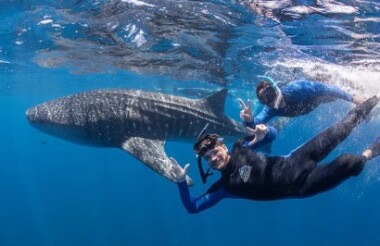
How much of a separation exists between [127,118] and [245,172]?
4.32 m

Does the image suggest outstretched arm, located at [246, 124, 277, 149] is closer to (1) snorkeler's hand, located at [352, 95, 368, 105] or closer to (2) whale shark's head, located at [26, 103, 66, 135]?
(1) snorkeler's hand, located at [352, 95, 368, 105]

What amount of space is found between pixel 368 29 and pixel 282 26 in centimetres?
256

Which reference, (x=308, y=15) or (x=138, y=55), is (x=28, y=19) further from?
(x=308, y=15)

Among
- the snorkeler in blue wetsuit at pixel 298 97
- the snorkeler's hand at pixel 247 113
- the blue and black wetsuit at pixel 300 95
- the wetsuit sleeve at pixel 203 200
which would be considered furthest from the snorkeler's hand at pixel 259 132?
the blue and black wetsuit at pixel 300 95

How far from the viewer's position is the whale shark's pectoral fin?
7539mm

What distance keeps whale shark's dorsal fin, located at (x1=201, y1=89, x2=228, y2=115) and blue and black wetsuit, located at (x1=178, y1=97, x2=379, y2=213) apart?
13.3 feet

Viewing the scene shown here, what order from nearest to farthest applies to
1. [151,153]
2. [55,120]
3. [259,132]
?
[259,132] → [151,153] → [55,120]

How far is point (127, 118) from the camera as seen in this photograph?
9500mm

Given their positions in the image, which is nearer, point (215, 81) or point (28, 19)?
point (28, 19)

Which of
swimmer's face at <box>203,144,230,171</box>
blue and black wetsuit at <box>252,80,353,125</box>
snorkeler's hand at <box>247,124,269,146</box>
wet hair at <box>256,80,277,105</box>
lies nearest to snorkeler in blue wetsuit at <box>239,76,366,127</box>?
blue and black wetsuit at <box>252,80,353,125</box>

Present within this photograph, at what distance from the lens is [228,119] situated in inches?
436

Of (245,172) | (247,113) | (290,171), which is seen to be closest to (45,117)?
(247,113)

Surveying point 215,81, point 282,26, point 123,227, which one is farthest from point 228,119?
point 123,227

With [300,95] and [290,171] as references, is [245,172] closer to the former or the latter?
[290,171]
